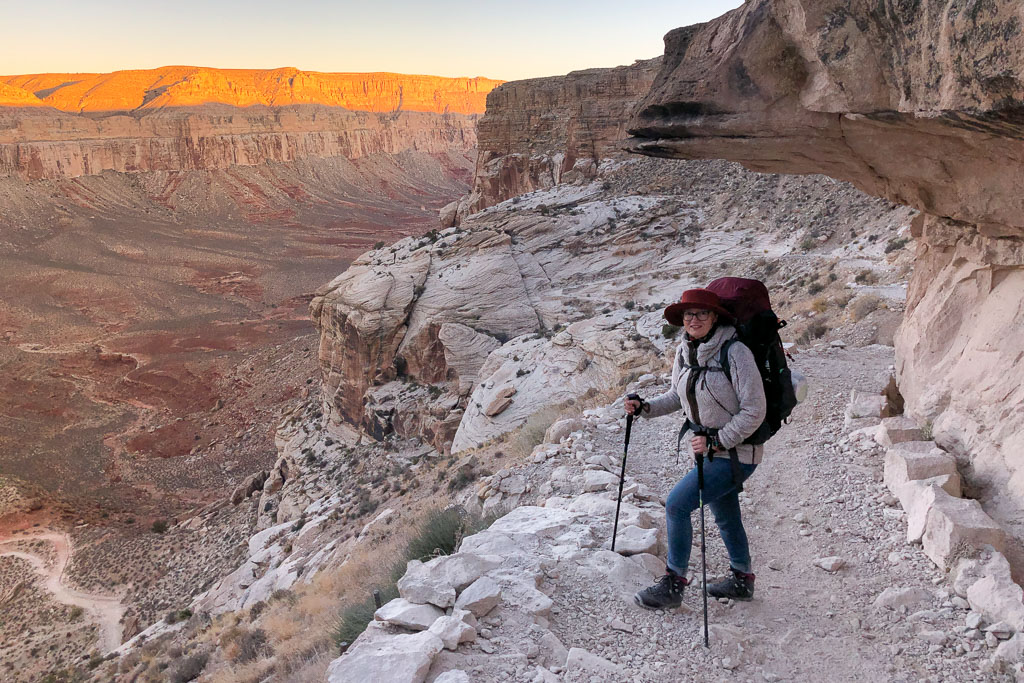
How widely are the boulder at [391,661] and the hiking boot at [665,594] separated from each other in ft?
4.29

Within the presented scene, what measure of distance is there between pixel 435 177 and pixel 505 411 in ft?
359

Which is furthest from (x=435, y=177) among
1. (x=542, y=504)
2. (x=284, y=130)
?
(x=542, y=504)

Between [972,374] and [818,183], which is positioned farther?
[818,183]

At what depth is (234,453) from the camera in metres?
25.7

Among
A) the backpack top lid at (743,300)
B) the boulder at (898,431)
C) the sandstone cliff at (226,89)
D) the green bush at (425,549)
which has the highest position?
the sandstone cliff at (226,89)

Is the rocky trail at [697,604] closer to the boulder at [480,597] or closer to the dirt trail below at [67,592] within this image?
the boulder at [480,597]

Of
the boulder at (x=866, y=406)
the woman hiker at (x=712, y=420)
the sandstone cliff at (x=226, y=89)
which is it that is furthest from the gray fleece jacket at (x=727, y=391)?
the sandstone cliff at (x=226, y=89)

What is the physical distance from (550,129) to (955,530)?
3854cm

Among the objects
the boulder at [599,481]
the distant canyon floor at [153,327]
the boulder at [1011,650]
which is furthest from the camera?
Answer: the distant canyon floor at [153,327]

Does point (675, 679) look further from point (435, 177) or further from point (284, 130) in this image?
point (435, 177)

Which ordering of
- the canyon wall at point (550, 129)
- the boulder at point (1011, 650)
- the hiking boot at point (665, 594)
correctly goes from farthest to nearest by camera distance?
the canyon wall at point (550, 129) → the hiking boot at point (665, 594) → the boulder at point (1011, 650)

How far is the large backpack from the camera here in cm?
363

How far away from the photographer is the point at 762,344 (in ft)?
12.0

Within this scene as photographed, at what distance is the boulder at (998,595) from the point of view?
11.1ft
